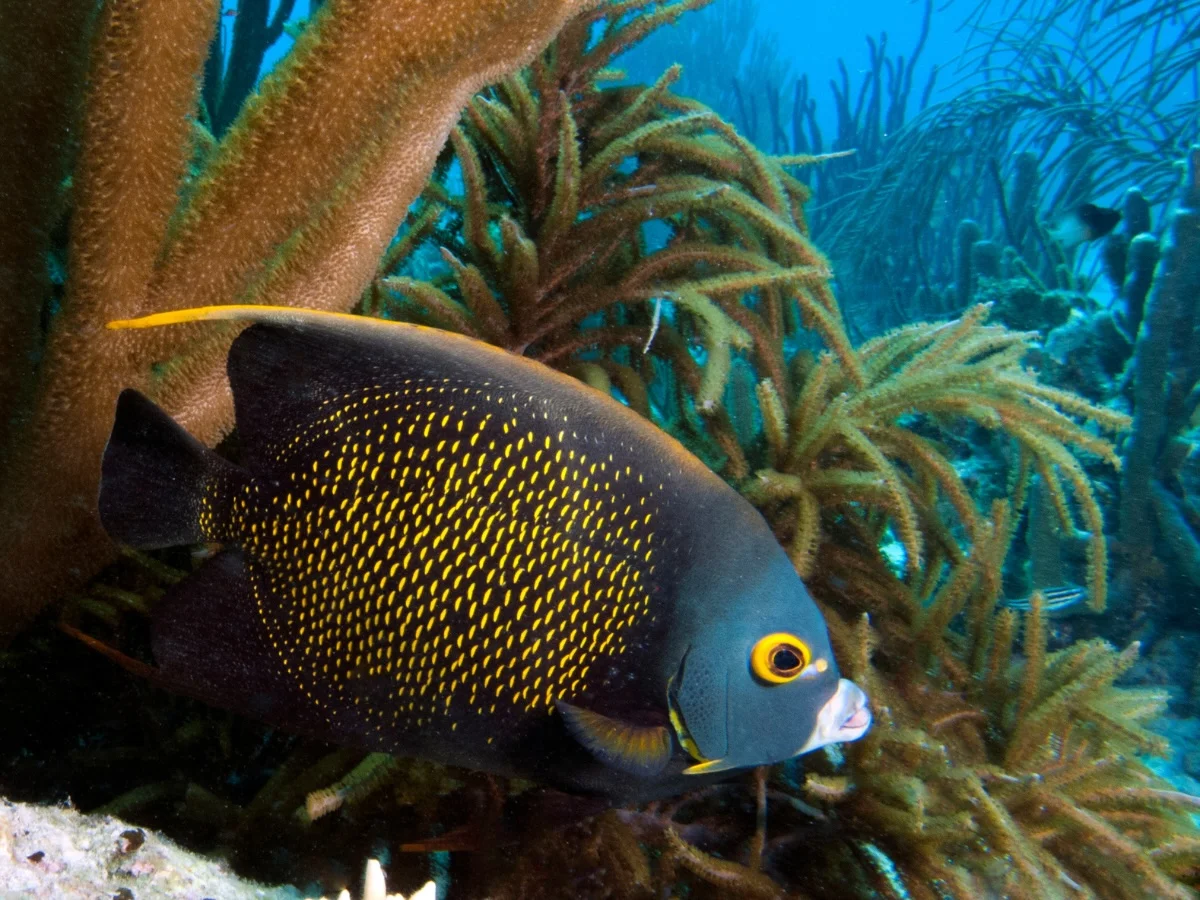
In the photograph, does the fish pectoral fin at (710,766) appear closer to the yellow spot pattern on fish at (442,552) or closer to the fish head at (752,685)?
the fish head at (752,685)

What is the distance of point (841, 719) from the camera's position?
50.6 inches

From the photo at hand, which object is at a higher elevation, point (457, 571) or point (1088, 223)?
point (1088, 223)

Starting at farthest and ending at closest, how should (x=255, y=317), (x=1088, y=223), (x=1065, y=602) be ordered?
1. (x=1088, y=223)
2. (x=1065, y=602)
3. (x=255, y=317)

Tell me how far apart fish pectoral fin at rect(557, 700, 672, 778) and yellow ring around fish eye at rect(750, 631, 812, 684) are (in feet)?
0.63

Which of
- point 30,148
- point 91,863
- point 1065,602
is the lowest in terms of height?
point 1065,602

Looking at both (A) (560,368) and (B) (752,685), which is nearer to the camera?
(B) (752,685)

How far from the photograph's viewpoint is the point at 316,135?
1471 millimetres

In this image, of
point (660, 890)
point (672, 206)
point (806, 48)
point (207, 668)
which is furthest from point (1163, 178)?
point (806, 48)

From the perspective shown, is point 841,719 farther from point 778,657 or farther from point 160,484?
point 160,484

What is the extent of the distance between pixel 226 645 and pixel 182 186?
1.00m

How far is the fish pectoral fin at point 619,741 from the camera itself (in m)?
1.16

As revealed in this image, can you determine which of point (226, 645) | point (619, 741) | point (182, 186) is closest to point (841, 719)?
point (619, 741)

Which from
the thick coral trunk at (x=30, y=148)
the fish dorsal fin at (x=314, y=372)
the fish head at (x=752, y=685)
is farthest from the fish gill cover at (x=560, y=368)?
the fish head at (x=752, y=685)

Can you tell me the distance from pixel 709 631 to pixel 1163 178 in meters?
11.9
